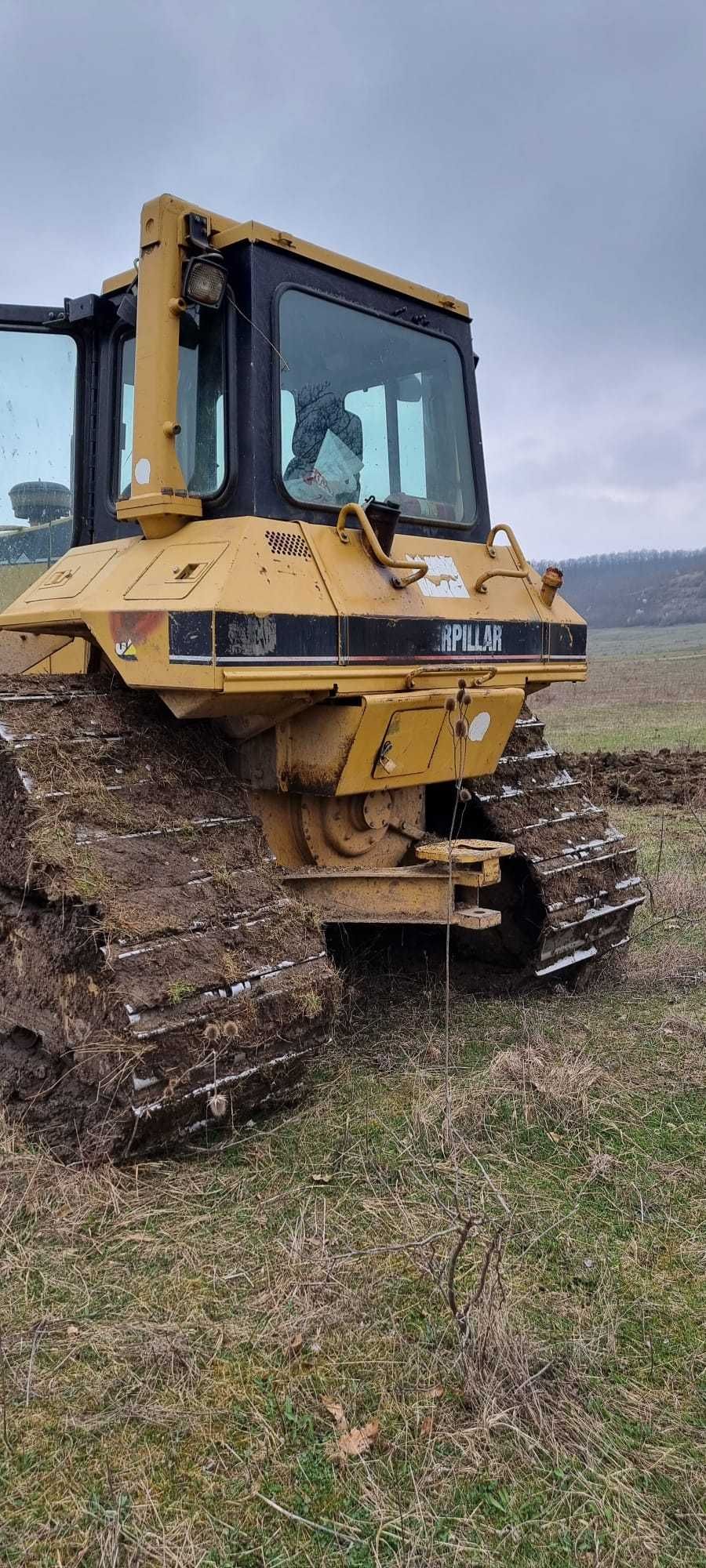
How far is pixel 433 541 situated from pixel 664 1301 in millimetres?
3151

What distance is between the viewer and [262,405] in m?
4.32

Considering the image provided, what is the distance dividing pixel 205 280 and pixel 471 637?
1695mm

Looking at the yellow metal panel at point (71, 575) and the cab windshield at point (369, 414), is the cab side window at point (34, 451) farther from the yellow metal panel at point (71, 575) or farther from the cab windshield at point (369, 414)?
the cab windshield at point (369, 414)

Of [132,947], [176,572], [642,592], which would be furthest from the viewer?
[642,592]

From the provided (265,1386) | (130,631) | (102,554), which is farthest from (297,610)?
(265,1386)

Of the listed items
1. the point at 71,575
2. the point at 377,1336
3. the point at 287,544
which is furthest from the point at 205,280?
the point at 377,1336

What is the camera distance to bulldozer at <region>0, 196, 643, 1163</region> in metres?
3.63

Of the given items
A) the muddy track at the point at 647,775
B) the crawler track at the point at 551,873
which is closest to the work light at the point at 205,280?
the crawler track at the point at 551,873

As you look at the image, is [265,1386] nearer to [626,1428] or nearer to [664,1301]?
[626,1428]

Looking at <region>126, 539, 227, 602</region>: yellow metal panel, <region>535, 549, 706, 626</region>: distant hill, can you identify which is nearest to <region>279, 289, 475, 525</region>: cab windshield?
<region>126, 539, 227, 602</region>: yellow metal panel

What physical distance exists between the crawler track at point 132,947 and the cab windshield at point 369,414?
1.27 metres

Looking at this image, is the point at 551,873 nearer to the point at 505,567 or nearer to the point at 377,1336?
the point at 505,567

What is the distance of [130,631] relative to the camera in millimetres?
4094

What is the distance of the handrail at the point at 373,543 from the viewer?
4.38 metres
